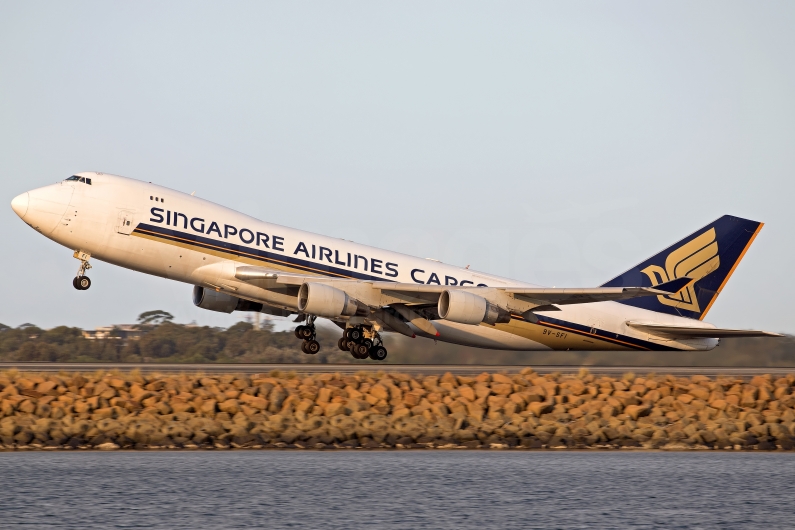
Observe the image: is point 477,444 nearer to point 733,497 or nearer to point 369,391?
point 369,391

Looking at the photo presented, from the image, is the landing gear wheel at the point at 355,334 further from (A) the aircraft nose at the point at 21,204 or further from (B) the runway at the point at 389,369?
(A) the aircraft nose at the point at 21,204

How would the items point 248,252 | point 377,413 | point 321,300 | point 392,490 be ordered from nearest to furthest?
point 392,490, point 377,413, point 321,300, point 248,252

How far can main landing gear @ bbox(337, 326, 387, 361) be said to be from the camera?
3762 cm

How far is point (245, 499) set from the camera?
61.7ft

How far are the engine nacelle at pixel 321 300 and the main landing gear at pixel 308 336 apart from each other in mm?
4649

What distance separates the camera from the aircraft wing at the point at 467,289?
115 ft

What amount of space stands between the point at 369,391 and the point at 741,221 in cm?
2101

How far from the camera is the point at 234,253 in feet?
116

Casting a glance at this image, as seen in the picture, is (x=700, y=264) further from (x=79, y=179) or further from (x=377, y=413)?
(x=79, y=179)

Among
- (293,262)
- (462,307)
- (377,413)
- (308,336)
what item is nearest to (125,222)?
(293,262)

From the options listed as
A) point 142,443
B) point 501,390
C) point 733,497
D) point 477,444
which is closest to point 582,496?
point 733,497

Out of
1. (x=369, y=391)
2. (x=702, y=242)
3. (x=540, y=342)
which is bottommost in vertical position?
(x=369, y=391)

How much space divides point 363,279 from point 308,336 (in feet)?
12.3

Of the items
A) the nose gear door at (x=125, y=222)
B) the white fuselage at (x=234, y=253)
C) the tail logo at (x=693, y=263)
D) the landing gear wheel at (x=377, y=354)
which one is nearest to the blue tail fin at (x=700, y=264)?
the tail logo at (x=693, y=263)
